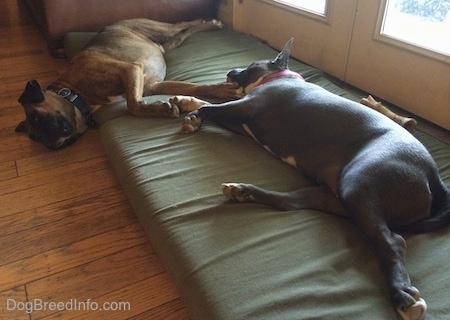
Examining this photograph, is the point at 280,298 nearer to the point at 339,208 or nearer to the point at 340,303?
the point at 340,303

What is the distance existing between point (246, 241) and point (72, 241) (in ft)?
2.33

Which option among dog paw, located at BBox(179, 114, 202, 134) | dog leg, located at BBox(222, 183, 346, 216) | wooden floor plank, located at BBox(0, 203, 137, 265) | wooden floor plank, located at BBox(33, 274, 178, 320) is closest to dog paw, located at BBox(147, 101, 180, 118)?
dog paw, located at BBox(179, 114, 202, 134)

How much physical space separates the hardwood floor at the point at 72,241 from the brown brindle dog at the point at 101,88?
14 centimetres

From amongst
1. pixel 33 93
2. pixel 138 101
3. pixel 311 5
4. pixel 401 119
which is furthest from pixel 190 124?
pixel 311 5

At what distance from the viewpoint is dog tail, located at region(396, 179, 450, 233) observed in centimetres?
133

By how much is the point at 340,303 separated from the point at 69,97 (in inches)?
67.7

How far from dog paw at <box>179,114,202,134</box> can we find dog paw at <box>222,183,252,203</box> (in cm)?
50

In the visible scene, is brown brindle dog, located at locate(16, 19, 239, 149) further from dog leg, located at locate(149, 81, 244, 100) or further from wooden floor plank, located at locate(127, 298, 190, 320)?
wooden floor plank, located at locate(127, 298, 190, 320)

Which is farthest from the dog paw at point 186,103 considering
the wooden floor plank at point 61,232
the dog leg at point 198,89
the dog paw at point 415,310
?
the dog paw at point 415,310

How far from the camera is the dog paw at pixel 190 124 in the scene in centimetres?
190

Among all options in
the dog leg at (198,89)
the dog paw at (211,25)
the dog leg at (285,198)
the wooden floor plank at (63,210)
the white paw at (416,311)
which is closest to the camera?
the white paw at (416,311)

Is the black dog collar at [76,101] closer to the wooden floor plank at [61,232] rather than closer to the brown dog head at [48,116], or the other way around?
the brown dog head at [48,116]

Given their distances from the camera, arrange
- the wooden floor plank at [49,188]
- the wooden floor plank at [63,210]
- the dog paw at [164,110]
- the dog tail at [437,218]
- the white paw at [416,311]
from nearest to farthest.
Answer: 1. the white paw at [416,311]
2. the dog tail at [437,218]
3. the wooden floor plank at [63,210]
4. the wooden floor plank at [49,188]
5. the dog paw at [164,110]

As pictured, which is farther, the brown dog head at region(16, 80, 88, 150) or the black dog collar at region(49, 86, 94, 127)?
the black dog collar at region(49, 86, 94, 127)
